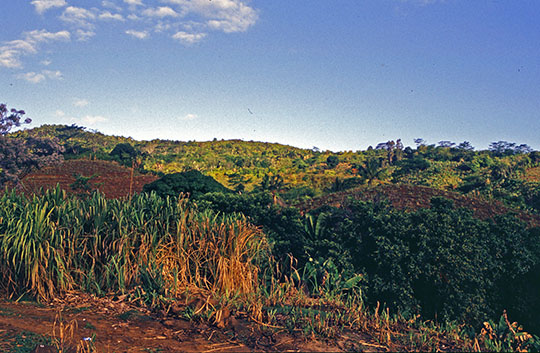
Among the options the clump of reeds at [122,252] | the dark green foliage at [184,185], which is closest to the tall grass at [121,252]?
the clump of reeds at [122,252]

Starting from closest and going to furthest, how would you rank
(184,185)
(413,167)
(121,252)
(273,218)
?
(121,252) < (273,218) < (184,185) < (413,167)

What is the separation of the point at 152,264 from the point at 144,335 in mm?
→ 1528

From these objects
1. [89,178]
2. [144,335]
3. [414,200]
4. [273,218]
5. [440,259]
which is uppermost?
[414,200]

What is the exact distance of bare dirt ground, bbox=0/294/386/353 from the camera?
4207mm

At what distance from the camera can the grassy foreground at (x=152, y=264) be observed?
211 inches

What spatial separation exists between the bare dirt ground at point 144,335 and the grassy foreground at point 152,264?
28 cm

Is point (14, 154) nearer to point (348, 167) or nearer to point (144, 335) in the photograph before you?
point (144, 335)

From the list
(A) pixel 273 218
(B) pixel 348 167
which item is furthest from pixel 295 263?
(B) pixel 348 167

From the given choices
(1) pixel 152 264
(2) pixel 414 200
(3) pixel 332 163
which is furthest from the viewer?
(3) pixel 332 163

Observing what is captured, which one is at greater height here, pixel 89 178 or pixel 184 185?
pixel 184 185

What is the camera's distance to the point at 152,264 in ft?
19.8

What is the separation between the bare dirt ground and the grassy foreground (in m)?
0.28

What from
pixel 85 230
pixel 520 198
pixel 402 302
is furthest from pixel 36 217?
pixel 520 198

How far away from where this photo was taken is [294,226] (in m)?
10.3
